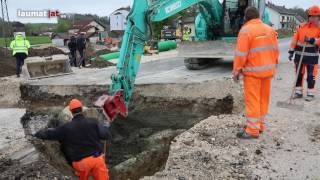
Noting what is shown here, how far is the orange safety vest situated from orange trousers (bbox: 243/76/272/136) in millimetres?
128

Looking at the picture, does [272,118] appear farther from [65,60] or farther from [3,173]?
[65,60]

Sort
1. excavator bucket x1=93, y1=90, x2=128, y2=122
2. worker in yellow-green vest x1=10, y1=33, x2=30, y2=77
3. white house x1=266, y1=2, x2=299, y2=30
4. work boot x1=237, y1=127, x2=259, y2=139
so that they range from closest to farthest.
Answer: excavator bucket x1=93, y1=90, x2=128, y2=122 → work boot x1=237, y1=127, x2=259, y2=139 → worker in yellow-green vest x1=10, y1=33, x2=30, y2=77 → white house x1=266, y1=2, x2=299, y2=30

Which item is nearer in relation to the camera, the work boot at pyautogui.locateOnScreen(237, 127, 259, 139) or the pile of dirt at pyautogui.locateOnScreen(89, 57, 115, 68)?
the work boot at pyautogui.locateOnScreen(237, 127, 259, 139)

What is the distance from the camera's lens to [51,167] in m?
5.79

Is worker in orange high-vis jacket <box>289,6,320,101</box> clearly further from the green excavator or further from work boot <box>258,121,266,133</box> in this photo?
the green excavator

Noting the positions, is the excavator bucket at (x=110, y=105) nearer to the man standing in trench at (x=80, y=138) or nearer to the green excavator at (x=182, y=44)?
the green excavator at (x=182, y=44)

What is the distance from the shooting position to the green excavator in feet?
22.1

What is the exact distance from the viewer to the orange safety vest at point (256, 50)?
6031 millimetres

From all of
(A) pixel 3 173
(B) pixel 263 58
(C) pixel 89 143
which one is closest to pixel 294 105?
(B) pixel 263 58

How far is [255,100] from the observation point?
6156 millimetres

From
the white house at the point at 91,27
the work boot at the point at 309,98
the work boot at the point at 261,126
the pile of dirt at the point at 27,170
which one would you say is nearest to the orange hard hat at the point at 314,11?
the work boot at the point at 309,98

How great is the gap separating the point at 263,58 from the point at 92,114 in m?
3.76

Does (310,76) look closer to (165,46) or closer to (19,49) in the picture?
(19,49)

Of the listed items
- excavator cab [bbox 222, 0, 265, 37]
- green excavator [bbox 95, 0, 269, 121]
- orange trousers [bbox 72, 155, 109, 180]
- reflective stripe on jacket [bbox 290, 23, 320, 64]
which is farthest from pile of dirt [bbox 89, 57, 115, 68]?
orange trousers [bbox 72, 155, 109, 180]
